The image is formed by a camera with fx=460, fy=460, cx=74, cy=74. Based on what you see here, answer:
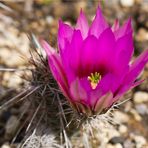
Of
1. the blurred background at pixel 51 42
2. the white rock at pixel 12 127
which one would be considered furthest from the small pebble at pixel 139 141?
the white rock at pixel 12 127

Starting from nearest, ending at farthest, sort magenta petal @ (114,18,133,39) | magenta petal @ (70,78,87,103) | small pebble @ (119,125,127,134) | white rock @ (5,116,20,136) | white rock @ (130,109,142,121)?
magenta petal @ (70,78,87,103) < magenta petal @ (114,18,133,39) < white rock @ (5,116,20,136) < small pebble @ (119,125,127,134) < white rock @ (130,109,142,121)

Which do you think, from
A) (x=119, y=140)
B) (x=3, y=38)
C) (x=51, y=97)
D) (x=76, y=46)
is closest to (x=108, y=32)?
(x=76, y=46)

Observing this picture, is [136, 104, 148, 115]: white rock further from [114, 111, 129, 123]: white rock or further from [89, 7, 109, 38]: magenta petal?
[89, 7, 109, 38]: magenta petal

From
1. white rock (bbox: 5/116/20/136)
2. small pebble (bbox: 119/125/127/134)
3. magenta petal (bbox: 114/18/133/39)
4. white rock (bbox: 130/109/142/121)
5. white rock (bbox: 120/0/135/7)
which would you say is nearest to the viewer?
magenta petal (bbox: 114/18/133/39)

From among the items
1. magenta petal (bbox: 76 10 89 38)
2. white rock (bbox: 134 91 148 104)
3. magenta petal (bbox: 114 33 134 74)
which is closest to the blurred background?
white rock (bbox: 134 91 148 104)

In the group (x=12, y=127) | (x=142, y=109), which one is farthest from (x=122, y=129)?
(x=12, y=127)

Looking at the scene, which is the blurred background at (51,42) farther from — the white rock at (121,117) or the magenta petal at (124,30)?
the magenta petal at (124,30)

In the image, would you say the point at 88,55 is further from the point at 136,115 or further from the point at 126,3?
the point at 126,3

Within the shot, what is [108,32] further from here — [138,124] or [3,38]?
[3,38]
